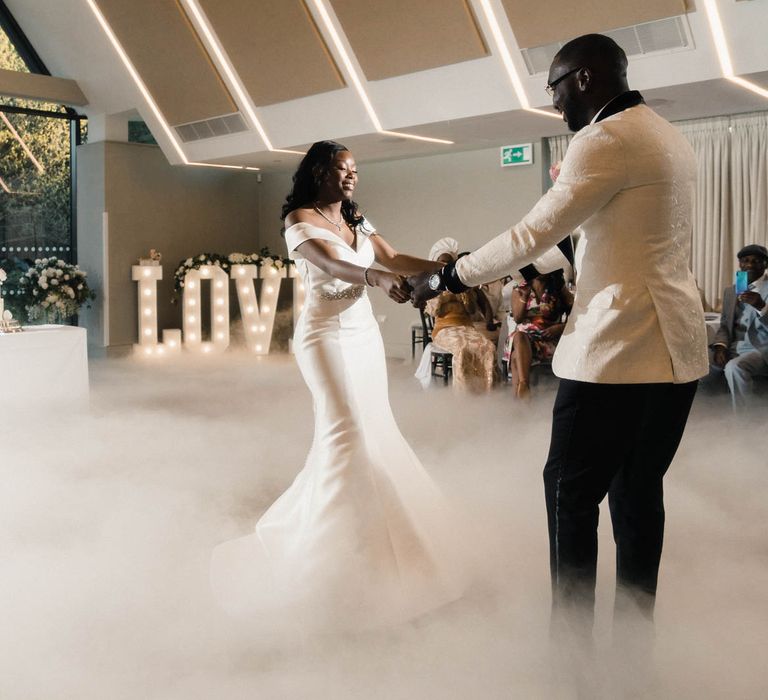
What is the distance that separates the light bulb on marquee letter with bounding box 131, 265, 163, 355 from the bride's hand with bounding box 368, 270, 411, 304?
8219 millimetres

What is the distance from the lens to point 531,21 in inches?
247

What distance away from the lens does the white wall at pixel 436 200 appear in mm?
9422

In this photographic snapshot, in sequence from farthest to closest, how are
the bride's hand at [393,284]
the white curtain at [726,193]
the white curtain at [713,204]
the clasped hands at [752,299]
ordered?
the white curtain at [713,204], the white curtain at [726,193], the clasped hands at [752,299], the bride's hand at [393,284]

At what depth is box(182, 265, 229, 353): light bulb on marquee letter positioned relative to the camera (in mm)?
10656

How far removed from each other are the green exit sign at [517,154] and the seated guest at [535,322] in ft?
9.65

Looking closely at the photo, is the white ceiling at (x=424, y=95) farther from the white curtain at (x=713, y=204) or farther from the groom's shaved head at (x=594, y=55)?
the groom's shaved head at (x=594, y=55)

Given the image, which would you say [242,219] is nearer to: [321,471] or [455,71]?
[455,71]

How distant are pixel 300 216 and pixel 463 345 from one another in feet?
13.2

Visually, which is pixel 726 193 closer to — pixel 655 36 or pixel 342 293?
pixel 655 36

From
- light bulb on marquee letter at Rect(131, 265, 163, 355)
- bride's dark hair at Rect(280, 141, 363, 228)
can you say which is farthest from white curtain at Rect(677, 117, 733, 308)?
light bulb on marquee letter at Rect(131, 265, 163, 355)

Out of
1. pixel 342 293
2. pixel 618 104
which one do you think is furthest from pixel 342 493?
pixel 618 104

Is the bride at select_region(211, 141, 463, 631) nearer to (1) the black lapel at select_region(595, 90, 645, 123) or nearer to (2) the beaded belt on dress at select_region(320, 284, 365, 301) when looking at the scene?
(2) the beaded belt on dress at select_region(320, 284, 365, 301)

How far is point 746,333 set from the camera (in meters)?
5.78

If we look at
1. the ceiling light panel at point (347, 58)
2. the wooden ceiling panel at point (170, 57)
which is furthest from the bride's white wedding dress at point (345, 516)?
the wooden ceiling panel at point (170, 57)
